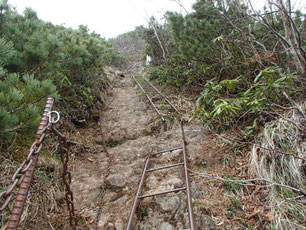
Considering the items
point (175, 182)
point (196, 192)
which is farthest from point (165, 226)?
point (175, 182)

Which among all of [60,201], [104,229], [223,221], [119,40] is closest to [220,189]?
[223,221]

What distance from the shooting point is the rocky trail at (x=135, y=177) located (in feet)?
8.17

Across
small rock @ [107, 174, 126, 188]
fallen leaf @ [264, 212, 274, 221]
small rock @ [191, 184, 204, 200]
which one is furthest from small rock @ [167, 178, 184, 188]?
fallen leaf @ [264, 212, 274, 221]

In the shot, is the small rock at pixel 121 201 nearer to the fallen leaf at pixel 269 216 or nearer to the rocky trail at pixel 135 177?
the rocky trail at pixel 135 177

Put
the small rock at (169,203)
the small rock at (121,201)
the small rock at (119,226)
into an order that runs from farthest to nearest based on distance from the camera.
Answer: the small rock at (121,201) < the small rock at (169,203) < the small rock at (119,226)

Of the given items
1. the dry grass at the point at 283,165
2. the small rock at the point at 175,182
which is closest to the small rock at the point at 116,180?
the small rock at the point at 175,182

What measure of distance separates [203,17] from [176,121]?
2.89 metres

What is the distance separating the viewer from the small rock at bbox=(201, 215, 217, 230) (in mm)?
2207

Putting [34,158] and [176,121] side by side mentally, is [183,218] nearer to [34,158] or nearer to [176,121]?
[34,158]

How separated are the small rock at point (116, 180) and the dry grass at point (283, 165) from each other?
6.06 ft

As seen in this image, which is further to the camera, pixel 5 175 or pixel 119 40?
pixel 119 40

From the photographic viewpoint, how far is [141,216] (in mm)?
2576

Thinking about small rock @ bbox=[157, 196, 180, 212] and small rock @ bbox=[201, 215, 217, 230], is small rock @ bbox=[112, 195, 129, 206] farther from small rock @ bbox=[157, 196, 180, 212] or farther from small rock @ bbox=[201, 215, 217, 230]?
small rock @ bbox=[201, 215, 217, 230]

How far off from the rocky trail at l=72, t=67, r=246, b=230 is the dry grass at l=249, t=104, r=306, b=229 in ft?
1.83
